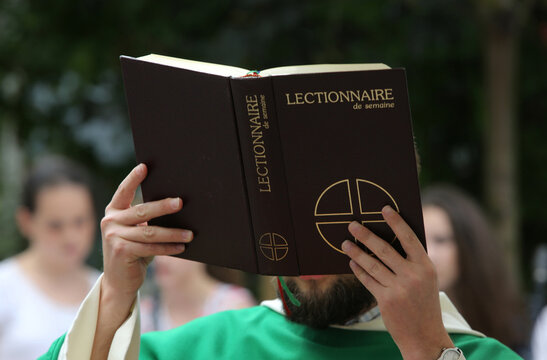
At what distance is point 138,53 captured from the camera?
714cm

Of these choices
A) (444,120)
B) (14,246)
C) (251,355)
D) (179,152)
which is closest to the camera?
(179,152)

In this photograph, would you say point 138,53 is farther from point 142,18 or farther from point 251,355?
point 251,355

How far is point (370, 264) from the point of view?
2.12 metres

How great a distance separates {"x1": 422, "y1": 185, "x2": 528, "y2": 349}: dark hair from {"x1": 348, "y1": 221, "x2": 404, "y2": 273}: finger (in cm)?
248

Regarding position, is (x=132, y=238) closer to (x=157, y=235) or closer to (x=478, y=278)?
(x=157, y=235)

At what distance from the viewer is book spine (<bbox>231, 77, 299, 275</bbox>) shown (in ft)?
6.91

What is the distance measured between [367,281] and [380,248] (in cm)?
10

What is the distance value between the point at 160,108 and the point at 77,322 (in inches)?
26.5

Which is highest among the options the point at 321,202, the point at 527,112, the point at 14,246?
the point at 321,202

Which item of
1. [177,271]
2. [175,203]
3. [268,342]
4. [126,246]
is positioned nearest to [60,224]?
[177,271]

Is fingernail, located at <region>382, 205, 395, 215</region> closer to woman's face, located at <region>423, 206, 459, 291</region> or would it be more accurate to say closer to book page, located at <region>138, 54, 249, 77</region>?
book page, located at <region>138, 54, 249, 77</region>

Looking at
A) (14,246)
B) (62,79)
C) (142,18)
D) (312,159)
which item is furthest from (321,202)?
(14,246)

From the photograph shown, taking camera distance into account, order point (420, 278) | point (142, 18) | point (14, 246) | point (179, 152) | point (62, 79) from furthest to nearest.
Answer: point (14, 246)
point (62, 79)
point (142, 18)
point (179, 152)
point (420, 278)

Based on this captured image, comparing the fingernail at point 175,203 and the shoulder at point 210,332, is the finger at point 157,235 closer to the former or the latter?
the fingernail at point 175,203
